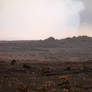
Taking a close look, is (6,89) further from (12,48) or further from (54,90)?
(12,48)

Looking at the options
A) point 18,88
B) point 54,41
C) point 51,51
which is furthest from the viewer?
point 54,41

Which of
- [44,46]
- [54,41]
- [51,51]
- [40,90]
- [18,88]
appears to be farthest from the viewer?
[54,41]

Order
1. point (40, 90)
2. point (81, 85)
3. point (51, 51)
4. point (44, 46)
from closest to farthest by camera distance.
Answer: point (40, 90)
point (81, 85)
point (51, 51)
point (44, 46)

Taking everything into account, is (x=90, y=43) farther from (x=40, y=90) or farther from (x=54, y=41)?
(x=40, y=90)

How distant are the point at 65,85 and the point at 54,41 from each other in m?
123

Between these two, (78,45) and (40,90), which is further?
(78,45)

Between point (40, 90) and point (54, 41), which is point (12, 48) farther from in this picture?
point (40, 90)

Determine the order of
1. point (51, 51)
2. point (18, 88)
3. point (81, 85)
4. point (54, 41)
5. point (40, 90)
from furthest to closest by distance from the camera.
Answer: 1. point (54, 41)
2. point (51, 51)
3. point (81, 85)
4. point (18, 88)
5. point (40, 90)

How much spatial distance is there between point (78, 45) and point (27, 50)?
28.9 metres

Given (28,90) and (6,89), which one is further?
(6,89)

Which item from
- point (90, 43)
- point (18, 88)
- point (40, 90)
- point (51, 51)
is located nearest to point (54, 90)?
point (40, 90)

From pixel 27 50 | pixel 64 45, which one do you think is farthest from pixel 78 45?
pixel 27 50

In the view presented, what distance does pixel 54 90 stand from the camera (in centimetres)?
2708

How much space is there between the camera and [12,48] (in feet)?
433
